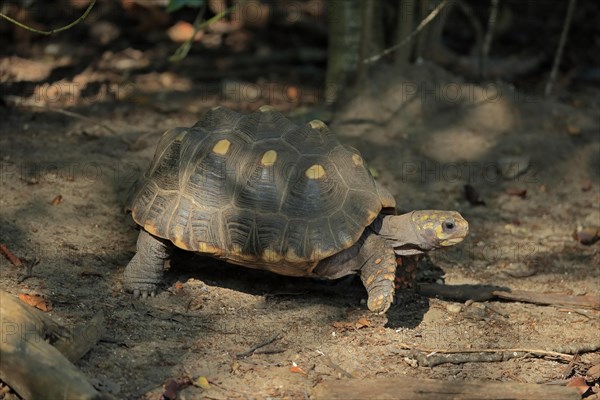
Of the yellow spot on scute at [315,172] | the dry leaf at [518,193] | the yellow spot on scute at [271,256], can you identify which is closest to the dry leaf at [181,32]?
the dry leaf at [518,193]

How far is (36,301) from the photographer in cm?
495

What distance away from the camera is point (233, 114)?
567 centimetres

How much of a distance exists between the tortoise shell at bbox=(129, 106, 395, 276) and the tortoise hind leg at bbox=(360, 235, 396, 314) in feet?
0.81

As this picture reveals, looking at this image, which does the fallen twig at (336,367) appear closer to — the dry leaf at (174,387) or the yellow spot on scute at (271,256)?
the yellow spot on scute at (271,256)

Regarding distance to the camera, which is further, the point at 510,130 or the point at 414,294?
the point at 510,130

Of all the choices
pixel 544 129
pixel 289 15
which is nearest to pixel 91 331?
pixel 544 129

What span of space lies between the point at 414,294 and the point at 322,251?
1069 millimetres

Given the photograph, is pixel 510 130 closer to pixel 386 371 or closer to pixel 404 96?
pixel 404 96

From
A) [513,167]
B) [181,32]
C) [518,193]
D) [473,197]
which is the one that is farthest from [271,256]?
[181,32]

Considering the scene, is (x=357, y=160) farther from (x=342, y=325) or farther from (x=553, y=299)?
(x=553, y=299)

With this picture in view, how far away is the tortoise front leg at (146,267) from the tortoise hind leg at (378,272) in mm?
1355

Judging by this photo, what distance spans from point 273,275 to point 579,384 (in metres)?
2.25

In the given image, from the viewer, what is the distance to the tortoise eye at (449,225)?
5368 millimetres

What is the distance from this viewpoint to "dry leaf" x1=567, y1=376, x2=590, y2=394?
4.72m
